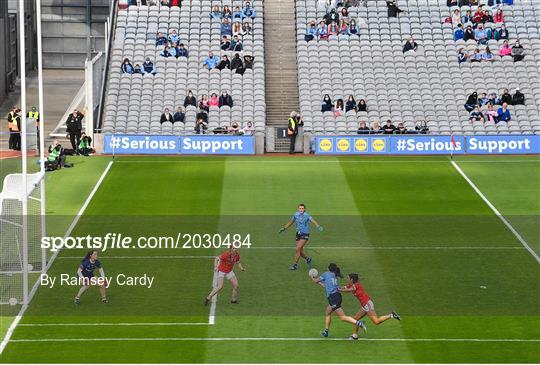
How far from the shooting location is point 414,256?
3881cm

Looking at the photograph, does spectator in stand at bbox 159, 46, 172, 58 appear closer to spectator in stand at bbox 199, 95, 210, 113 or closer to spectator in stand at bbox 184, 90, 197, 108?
spectator in stand at bbox 184, 90, 197, 108

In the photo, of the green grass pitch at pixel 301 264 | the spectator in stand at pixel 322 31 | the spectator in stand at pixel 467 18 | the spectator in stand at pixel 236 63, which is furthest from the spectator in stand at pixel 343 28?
the green grass pitch at pixel 301 264

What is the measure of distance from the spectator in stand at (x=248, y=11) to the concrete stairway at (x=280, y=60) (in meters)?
1.08

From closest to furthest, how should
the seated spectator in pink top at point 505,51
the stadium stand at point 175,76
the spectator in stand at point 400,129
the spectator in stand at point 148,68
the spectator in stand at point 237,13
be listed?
the spectator in stand at point 400,129 < the stadium stand at point 175,76 < the spectator in stand at point 148,68 < the seated spectator in pink top at point 505,51 < the spectator in stand at point 237,13

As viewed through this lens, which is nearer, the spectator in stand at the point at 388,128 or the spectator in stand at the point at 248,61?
the spectator in stand at the point at 388,128

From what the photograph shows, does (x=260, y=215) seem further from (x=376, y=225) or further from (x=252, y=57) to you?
(x=252, y=57)

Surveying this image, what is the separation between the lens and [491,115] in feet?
193

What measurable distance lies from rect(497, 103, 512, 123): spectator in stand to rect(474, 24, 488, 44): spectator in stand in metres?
6.80

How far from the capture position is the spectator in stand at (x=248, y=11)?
65625 mm

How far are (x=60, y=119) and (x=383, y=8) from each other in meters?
19.0

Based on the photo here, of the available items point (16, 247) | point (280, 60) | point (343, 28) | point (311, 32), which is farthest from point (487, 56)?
point (16, 247)

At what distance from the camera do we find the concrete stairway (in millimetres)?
60094

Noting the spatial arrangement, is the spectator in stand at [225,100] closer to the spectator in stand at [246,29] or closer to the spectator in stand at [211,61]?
the spectator in stand at [211,61]

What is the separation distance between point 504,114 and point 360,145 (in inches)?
339
